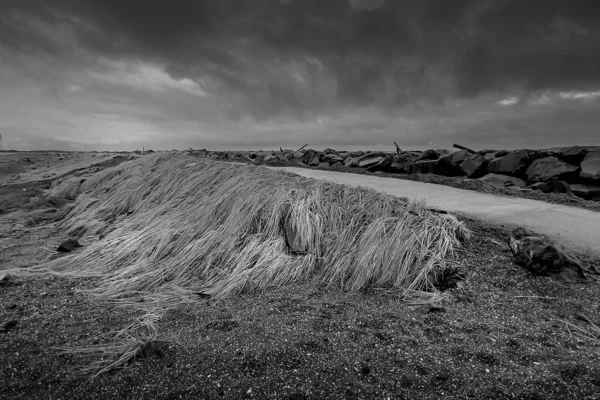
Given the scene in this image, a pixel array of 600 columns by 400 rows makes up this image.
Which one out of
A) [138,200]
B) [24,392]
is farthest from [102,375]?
[138,200]

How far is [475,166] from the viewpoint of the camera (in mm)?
8094

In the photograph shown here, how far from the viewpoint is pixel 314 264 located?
3799 millimetres

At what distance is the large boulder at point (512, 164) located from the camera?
24.4ft

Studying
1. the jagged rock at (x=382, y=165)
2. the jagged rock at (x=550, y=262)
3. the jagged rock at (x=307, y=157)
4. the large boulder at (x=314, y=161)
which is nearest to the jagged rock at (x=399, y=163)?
the jagged rock at (x=382, y=165)

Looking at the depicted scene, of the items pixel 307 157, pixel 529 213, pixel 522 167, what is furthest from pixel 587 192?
pixel 307 157

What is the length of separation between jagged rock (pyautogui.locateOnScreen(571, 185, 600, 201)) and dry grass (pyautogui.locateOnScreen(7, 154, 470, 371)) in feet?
14.3

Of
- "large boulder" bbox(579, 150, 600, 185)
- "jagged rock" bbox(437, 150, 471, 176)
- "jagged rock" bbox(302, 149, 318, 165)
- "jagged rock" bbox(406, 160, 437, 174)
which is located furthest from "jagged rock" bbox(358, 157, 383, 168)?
"large boulder" bbox(579, 150, 600, 185)

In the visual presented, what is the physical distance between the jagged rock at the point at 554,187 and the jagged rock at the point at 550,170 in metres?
0.54

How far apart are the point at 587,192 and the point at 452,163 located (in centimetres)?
301

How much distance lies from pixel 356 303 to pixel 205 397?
1626 millimetres

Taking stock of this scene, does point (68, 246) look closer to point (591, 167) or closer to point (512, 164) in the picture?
point (512, 164)

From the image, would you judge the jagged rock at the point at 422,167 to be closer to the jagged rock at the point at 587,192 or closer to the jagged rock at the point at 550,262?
the jagged rock at the point at 587,192

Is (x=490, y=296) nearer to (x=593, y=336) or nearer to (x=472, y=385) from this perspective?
(x=593, y=336)

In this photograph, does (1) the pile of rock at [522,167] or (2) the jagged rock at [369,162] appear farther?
(2) the jagged rock at [369,162]
